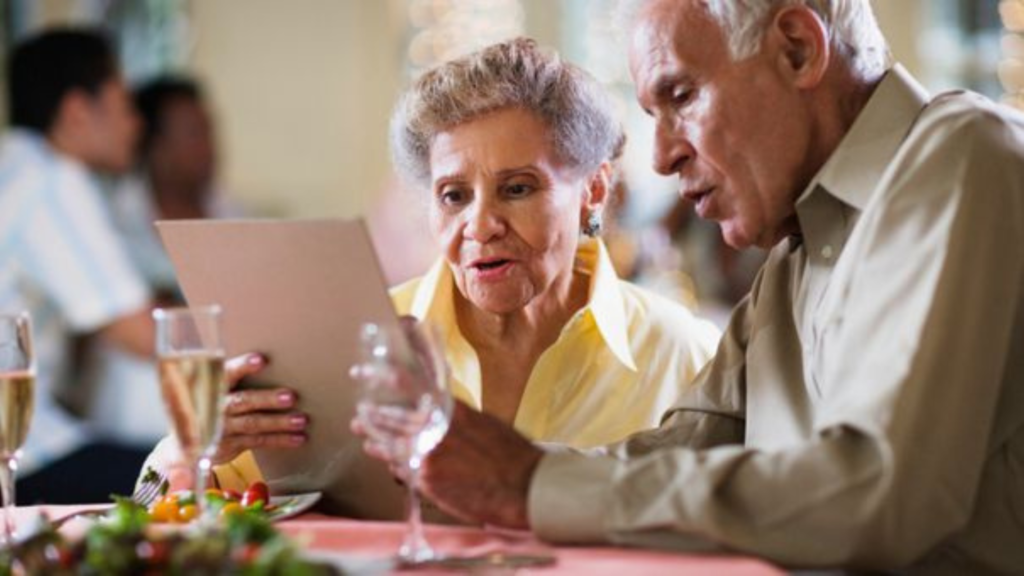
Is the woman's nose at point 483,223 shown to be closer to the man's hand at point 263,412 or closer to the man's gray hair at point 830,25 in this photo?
the man's gray hair at point 830,25

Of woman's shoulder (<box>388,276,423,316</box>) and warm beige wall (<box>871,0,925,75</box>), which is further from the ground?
warm beige wall (<box>871,0,925,75</box>)

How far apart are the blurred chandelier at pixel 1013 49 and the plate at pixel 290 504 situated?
6.59 m

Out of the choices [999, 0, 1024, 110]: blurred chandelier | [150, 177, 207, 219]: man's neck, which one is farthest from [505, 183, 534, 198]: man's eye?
[999, 0, 1024, 110]: blurred chandelier

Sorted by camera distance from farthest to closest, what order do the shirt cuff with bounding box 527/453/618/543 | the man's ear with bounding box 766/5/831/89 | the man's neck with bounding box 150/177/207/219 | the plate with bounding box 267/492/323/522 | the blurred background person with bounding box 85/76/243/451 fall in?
the man's neck with bounding box 150/177/207/219
the blurred background person with bounding box 85/76/243/451
the man's ear with bounding box 766/5/831/89
the plate with bounding box 267/492/323/522
the shirt cuff with bounding box 527/453/618/543

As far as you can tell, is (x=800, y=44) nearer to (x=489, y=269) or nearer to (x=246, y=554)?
(x=489, y=269)

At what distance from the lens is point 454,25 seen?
339 inches

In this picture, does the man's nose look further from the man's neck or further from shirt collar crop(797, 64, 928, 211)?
the man's neck

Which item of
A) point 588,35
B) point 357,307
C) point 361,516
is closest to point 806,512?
point 357,307

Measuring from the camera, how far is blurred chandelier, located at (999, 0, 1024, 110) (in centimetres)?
821

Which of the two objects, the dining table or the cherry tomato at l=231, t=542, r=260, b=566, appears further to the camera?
the dining table

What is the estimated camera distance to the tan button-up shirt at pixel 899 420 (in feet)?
4.93

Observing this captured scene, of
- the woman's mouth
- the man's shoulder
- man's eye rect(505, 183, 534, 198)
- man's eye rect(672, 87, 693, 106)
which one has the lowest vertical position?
the woman's mouth

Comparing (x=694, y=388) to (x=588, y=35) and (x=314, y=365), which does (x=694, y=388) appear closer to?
(x=314, y=365)

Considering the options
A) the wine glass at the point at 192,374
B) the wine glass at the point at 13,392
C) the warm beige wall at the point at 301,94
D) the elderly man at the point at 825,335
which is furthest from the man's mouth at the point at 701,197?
the warm beige wall at the point at 301,94
